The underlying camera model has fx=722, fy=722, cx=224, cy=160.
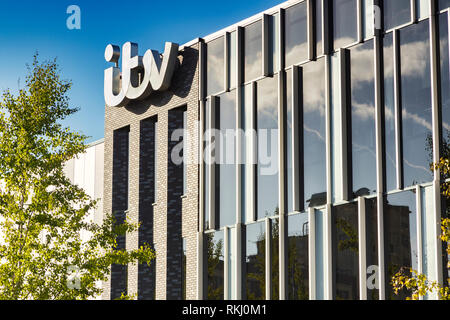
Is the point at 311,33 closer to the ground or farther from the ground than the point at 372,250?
farther from the ground

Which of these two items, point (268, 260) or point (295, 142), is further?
point (268, 260)

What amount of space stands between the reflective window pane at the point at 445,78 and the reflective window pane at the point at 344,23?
2881 millimetres

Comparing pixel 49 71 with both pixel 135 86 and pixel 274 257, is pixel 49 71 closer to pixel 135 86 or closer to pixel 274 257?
pixel 135 86

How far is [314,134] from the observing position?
20.8 meters

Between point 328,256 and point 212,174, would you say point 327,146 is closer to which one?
point 328,256

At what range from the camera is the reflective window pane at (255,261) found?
2202 centimetres

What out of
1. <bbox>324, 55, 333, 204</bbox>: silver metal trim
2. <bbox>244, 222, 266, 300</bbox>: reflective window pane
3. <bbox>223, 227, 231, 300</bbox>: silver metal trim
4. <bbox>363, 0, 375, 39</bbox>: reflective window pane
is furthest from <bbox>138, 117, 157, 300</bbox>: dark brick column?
<bbox>363, 0, 375, 39</bbox>: reflective window pane

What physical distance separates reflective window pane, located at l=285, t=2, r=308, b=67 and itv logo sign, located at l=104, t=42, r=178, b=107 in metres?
5.55

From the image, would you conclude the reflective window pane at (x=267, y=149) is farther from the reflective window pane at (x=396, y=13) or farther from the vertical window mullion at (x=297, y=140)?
the reflective window pane at (x=396, y=13)

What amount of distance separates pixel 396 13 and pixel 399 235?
18.7 ft

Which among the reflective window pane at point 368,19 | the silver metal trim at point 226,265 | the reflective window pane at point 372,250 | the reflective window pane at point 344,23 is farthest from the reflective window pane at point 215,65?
the reflective window pane at point 372,250

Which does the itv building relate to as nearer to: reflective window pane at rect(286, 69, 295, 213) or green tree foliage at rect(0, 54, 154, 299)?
reflective window pane at rect(286, 69, 295, 213)

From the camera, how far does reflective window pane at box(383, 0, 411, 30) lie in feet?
60.1

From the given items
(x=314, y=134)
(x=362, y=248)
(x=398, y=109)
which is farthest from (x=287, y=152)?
(x=398, y=109)
